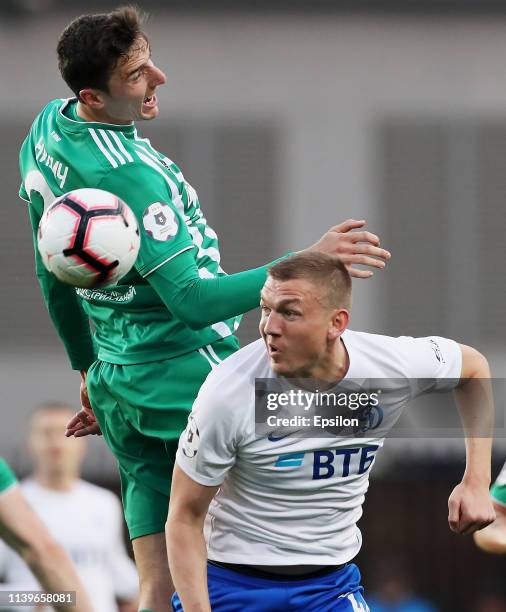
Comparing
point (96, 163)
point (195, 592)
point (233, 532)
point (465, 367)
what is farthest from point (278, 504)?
point (96, 163)

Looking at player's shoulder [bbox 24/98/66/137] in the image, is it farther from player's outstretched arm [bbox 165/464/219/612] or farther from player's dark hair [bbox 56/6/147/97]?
player's outstretched arm [bbox 165/464/219/612]

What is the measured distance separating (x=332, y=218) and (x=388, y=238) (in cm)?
64

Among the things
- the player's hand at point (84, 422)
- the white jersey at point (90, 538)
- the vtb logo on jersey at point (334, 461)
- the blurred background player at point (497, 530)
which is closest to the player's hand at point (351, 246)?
the vtb logo on jersey at point (334, 461)

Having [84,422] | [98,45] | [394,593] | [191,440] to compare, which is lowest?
[394,593]

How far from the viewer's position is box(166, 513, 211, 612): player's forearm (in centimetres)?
430

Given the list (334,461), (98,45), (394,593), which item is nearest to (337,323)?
(334,461)

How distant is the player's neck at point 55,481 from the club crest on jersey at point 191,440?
15.9ft

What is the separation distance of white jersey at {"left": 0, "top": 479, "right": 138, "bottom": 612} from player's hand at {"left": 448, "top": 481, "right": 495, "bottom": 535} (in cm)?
418

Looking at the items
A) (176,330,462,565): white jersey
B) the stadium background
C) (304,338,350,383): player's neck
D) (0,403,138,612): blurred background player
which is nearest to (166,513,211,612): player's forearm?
(176,330,462,565): white jersey

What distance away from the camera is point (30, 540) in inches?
173

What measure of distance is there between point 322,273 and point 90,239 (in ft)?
2.74

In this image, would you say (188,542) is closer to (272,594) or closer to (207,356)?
(272,594)

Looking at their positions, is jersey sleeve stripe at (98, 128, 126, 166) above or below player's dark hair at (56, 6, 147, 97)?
below
